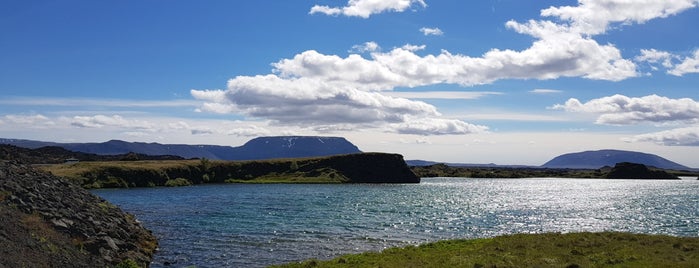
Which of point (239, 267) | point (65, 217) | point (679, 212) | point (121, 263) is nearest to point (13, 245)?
point (121, 263)

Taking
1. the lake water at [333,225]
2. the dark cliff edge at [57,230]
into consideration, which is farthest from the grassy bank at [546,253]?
the dark cliff edge at [57,230]

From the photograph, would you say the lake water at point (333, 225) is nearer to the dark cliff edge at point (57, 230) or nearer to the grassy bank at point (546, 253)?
the dark cliff edge at point (57, 230)

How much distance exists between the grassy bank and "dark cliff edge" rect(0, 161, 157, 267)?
1542 centimetres

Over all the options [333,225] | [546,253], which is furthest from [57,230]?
[546,253]

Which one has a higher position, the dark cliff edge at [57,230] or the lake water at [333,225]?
the dark cliff edge at [57,230]

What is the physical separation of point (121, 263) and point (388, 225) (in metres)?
40.4

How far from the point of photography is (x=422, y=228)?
69.3 metres

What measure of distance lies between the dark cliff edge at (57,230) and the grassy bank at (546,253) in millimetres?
15421

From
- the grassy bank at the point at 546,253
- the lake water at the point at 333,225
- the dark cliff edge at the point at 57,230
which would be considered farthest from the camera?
the lake water at the point at 333,225

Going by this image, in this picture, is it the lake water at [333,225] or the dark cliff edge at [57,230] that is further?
the lake water at [333,225]

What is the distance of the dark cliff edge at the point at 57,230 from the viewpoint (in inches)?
1378

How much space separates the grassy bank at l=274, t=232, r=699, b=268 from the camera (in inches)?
1462

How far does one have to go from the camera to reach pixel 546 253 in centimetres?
4144

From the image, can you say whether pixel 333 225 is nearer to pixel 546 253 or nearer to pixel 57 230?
pixel 546 253
